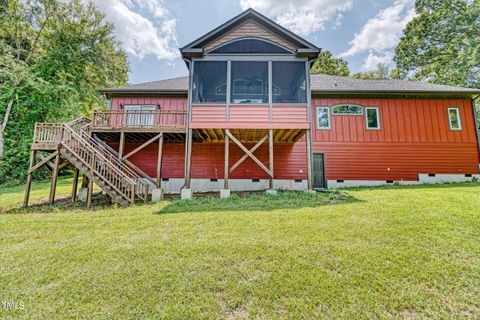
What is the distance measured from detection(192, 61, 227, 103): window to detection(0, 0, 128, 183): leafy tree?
11.5 m

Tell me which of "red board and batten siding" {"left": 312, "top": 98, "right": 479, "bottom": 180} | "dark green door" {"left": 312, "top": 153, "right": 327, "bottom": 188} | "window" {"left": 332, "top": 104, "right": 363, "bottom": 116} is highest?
"window" {"left": 332, "top": 104, "right": 363, "bottom": 116}

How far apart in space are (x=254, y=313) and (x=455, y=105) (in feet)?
49.9

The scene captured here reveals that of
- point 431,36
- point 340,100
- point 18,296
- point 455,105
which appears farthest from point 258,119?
point 431,36

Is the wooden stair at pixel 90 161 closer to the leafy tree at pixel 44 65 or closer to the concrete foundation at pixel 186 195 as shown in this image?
the concrete foundation at pixel 186 195

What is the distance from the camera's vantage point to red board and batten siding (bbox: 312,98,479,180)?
10805mm

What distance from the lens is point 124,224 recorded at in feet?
16.8

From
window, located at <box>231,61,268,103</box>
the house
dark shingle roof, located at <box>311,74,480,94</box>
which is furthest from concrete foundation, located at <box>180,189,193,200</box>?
dark shingle roof, located at <box>311,74,480,94</box>

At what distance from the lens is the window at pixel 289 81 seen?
9.05 metres

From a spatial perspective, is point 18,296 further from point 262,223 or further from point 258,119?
point 258,119

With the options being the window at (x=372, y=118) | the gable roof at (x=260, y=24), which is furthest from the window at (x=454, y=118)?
the gable roof at (x=260, y=24)

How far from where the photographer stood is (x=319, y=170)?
11.1 meters

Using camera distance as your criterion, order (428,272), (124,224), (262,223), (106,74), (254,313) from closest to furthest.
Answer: (254,313) → (428,272) → (262,223) → (124,224) → (106,74)

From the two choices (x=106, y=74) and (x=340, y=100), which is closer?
(x=340, y=100)
